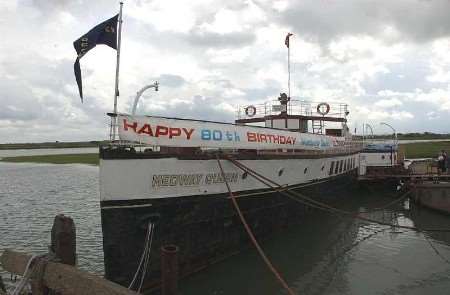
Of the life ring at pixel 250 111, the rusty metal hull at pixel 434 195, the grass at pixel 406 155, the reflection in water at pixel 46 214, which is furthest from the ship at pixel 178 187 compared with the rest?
the grass at pixel 406 155

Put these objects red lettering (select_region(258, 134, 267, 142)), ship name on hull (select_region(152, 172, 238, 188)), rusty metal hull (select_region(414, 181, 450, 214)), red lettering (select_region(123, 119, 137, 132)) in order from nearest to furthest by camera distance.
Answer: red lettering (select_region(123, 119, 137, 132)) → ship name on hull (select_region(152, 172, 238, 188)) → red lettering (select_region(258, 134, 267, 142)) → rusty metal hull (select_region(414, 181, 450, 214))

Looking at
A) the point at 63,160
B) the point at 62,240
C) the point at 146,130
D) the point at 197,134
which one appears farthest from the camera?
the point at 63,160

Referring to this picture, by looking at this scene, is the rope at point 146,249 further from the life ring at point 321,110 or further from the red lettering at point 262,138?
the life ring at point 321,110

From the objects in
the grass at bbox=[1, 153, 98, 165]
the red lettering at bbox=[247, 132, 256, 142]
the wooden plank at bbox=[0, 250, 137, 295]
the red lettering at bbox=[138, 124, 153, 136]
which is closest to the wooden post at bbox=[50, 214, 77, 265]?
the wooden plank at bbox=[0, 250, 137, 295]

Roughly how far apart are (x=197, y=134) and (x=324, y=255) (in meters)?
6.73

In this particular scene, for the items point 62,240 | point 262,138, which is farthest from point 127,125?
point 262,138

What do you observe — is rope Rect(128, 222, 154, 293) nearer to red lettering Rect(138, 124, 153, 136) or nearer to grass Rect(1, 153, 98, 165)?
red lettering Rect(138, 124, 153, 136)

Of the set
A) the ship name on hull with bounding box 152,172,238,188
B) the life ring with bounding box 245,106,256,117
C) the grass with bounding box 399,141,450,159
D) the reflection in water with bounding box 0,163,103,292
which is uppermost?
the life ring with bounding box 245,106,256,117

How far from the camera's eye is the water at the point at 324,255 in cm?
1107

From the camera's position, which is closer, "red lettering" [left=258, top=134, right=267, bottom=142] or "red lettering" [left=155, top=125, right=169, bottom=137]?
"red lettering" [left=155, top=125, right=169, bottom=137]

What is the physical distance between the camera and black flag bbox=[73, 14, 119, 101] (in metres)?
10.1

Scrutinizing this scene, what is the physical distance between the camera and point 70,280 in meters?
6.36

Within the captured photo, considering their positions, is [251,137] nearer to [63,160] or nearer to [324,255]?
[324,255]

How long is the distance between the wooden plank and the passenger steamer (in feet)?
8.09
